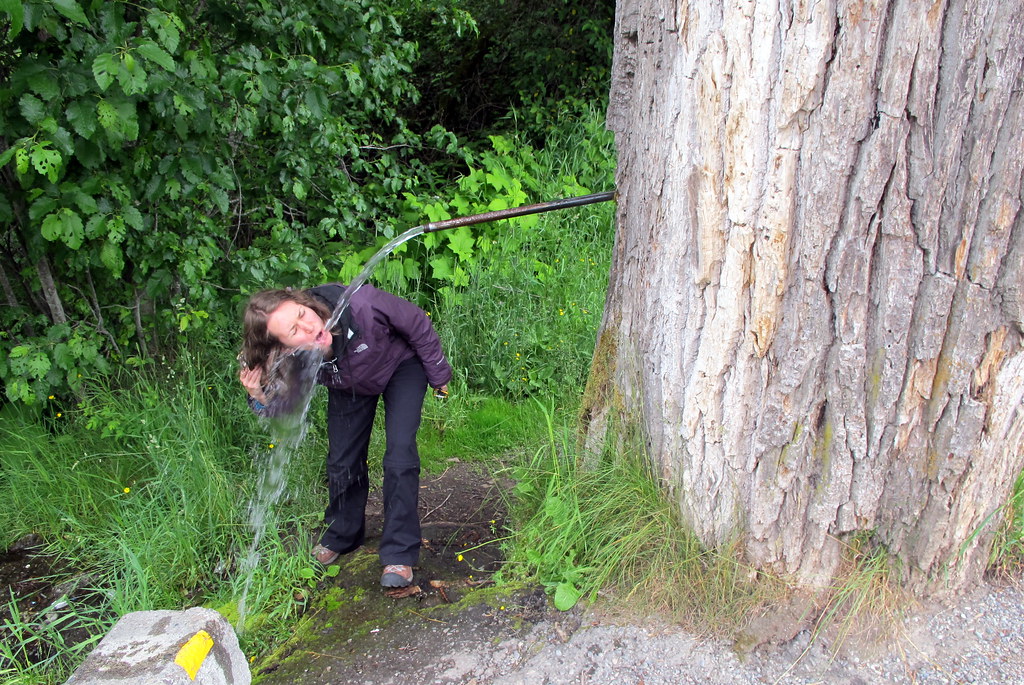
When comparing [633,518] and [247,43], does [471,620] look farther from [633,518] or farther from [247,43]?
[247,43]

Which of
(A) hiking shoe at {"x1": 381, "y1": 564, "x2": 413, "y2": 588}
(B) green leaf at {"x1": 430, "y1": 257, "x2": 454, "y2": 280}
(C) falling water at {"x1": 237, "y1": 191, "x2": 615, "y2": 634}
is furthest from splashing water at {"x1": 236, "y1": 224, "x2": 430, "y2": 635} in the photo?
(B) green leaf at {"x1": 430, "y1": 257, "x2": 454, "y2": 280}

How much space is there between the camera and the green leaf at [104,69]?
2611 millimetres

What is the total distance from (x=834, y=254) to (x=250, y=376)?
2031 mm

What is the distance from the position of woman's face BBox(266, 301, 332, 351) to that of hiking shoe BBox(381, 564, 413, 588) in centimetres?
91

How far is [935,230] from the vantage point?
1.97m

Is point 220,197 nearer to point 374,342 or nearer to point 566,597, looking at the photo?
point 374,342

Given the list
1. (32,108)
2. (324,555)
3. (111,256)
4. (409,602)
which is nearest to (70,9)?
(32,108)

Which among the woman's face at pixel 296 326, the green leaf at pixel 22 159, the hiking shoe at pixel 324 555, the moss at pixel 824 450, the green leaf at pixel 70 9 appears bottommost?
the hiking shoe at pixel 324 555

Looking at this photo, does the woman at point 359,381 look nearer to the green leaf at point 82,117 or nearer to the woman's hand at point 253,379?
the woman's hand at point 253,379

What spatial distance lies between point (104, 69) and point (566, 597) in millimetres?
2376

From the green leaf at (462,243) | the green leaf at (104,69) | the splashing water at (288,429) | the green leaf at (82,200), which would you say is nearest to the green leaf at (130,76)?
the green leaf at (104,69)

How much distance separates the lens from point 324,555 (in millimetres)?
3184

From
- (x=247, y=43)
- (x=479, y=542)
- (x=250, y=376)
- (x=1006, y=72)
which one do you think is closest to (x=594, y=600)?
(x=479, y=542)

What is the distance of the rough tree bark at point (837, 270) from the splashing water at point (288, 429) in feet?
3.88
